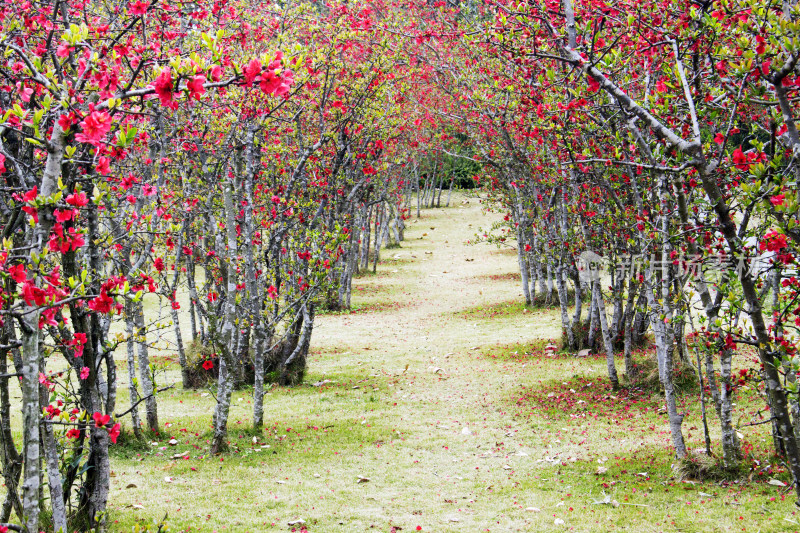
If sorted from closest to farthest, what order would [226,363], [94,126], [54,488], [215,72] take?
[94,126]
[215,72]
[54,488]
[226,363]

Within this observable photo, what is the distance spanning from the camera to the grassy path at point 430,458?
23.5 ft

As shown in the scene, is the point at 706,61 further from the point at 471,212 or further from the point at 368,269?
the point at 471,212

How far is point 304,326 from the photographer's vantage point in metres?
14.6

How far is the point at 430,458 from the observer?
948 centimetres

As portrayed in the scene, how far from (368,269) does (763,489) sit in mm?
28914

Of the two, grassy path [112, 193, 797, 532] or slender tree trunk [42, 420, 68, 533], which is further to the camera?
grassy path [112, 193, 797, 532]

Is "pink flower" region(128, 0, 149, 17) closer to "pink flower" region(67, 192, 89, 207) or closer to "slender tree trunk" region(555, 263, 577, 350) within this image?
"pink flower" region(67, 192, 89, 207)

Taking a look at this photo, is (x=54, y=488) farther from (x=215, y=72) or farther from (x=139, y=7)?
(x=139, y=7)

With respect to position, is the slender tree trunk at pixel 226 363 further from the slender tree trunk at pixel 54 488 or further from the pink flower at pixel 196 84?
the pink flower at pixel 196 84

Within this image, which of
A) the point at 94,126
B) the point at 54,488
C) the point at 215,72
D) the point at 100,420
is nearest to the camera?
the point at 94,126

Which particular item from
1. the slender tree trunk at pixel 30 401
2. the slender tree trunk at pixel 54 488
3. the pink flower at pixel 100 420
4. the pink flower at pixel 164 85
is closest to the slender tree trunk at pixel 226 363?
the slender tree trunk at pixel 54 488

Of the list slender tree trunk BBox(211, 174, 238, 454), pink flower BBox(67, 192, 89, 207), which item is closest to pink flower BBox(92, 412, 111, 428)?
pink flower BBox(67, 192, 89, 207)

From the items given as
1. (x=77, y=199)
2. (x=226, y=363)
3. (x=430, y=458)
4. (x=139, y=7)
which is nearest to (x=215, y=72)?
(x=77, y=199)

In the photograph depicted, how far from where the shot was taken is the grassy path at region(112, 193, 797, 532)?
7.15 meters
